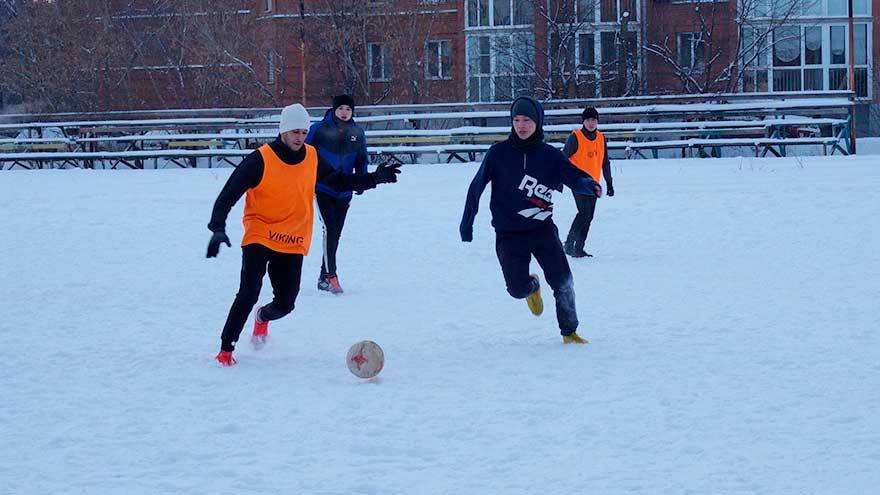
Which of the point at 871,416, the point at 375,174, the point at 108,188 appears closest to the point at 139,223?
the point at 108,188

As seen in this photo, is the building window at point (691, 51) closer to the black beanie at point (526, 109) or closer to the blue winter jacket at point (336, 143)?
the blue winter jacket at point (336, 143)

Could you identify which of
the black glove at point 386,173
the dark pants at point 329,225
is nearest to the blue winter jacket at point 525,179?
the black glove at point 386,173

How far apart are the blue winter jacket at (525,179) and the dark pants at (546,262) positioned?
2.8 inches

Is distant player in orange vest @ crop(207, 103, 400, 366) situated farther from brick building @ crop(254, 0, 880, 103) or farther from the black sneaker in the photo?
brick building @ crop(254, 0, 880, 103)

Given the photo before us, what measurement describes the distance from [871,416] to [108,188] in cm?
1774

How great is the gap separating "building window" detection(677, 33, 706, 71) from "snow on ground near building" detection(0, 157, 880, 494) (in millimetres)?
22822

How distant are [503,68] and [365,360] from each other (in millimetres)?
30699

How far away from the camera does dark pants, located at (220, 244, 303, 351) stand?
294 inches

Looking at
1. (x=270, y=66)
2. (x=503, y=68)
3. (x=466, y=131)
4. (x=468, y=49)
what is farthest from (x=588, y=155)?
(x=270, y=66)

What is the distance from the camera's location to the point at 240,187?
23.7 ft

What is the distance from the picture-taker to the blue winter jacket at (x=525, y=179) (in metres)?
7.92

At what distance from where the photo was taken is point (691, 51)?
38.1 metres

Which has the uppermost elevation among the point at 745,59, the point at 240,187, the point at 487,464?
the point at 745,59

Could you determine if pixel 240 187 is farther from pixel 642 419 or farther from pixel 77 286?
pixel 77 286
